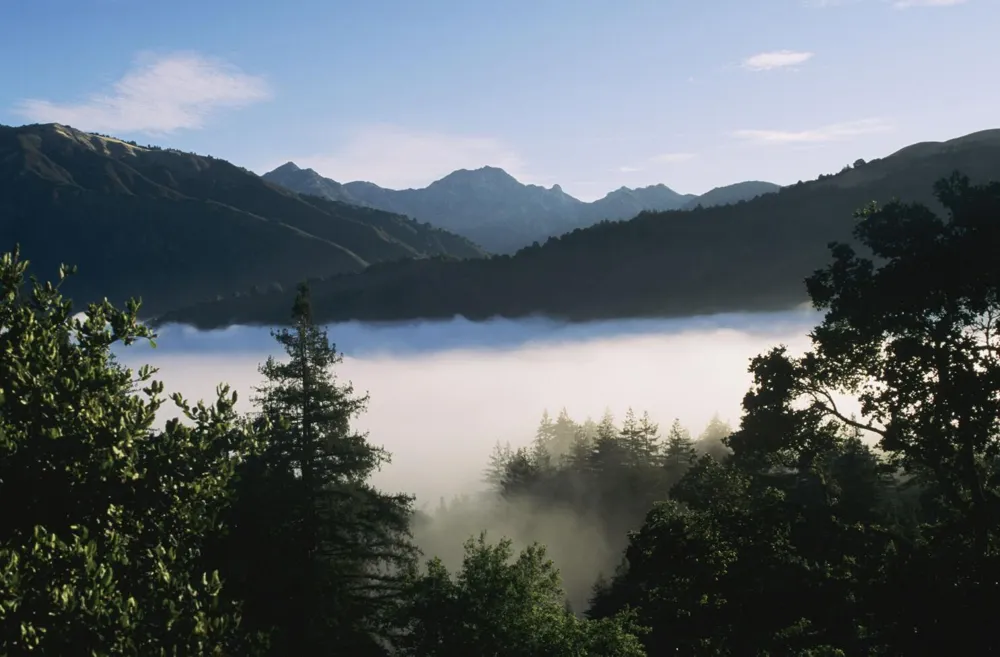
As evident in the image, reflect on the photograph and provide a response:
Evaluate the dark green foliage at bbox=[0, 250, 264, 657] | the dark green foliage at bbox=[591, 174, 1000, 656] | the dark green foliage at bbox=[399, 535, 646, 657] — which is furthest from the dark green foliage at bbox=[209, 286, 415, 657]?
the dark green foliage at bbox=[591, 174, 1000, 656]

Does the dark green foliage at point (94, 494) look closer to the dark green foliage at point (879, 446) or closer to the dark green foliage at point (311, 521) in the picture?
the dark green foliage at point (311, 521)

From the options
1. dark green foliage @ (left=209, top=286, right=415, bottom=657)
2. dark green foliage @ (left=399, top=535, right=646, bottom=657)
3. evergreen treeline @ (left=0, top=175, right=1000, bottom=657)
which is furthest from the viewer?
dark green foliage @ (left=209, top=286, right=415, bottom=657)

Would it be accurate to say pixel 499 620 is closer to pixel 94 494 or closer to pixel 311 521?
pixel 311 521

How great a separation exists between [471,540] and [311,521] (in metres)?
5.71

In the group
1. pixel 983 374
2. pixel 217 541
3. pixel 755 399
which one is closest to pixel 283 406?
pixel 217 541

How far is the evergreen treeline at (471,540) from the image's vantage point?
33.2ft

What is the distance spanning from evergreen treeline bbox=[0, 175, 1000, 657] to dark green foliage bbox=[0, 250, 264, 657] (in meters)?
0.04

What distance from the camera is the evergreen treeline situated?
1011 centimetres

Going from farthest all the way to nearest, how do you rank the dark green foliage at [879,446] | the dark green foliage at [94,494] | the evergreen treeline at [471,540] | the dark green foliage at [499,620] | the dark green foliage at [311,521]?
1. the dark green foliage at [311,521]
2. the dark green foliage at [499,620]
3. the dark green foliage at [879,446]
4. the evergreen treeline at [471,540]
5. the dark green foliage at [94,494]

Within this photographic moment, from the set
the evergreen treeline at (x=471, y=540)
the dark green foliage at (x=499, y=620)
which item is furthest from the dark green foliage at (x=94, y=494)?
the dark green foliage at (x=499, y=620)

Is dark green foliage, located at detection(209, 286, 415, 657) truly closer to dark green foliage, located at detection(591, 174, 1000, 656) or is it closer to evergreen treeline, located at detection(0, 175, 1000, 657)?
evergreen treeline, located at detection(0, 175, 1000, 657)

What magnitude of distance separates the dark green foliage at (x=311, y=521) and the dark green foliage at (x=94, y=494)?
8.86m

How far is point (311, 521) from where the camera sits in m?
23.6

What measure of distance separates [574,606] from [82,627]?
2879 inches
